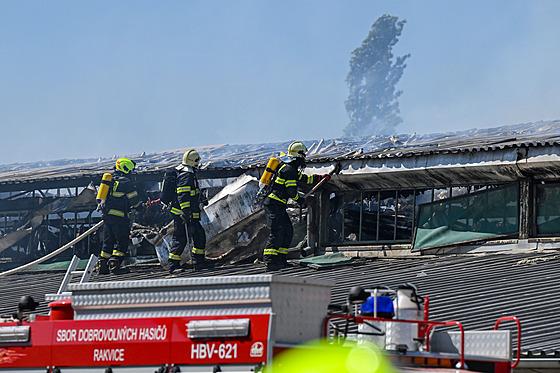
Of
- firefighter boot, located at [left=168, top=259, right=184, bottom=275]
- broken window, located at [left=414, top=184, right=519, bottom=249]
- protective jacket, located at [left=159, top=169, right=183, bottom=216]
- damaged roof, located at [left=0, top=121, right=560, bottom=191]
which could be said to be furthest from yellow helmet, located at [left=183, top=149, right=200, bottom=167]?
broken window, located at [left=414, top=184, right=519, bottom=249]

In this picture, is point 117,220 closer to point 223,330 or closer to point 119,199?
point 119,199

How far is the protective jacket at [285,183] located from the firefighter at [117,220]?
342 cm

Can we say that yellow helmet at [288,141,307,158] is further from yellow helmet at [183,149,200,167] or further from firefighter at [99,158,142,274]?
firefighter at [99,158,142,274]

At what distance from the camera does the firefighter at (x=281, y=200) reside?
1482cm

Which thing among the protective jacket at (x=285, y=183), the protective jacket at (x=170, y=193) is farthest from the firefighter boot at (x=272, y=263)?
the protective jacket at (x=170, y=193)

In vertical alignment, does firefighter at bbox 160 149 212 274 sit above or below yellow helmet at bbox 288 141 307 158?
below

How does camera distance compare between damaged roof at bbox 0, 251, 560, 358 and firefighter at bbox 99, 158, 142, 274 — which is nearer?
damaged roof at bbox 0, 251, 560, 358

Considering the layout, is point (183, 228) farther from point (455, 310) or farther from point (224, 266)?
point (455, 310)

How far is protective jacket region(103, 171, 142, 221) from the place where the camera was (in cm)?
1686

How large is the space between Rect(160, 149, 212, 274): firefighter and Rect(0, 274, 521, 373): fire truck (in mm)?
7937

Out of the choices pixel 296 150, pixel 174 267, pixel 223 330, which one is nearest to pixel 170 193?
pixel 174 267

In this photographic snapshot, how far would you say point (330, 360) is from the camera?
21.7 feet

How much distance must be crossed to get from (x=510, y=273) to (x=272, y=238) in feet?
13.5

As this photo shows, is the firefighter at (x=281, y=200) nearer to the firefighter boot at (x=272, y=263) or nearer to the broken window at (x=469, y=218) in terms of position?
the firefighter boot at (x=272, y=263)
